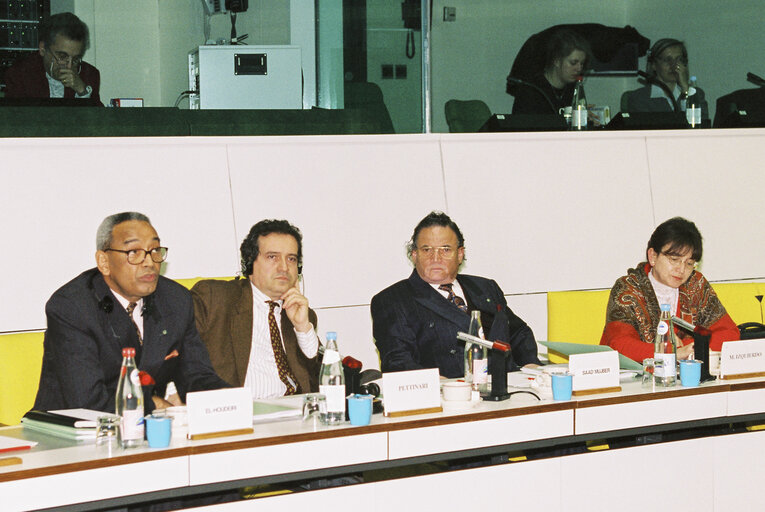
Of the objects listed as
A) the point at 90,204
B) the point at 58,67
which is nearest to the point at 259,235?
the point at 90,204

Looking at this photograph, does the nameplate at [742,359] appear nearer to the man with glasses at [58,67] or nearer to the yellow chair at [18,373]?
the yellow chair at [18,373]

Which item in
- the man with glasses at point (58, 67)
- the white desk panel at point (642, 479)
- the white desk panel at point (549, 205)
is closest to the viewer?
the white desk panel at point (642, 479)

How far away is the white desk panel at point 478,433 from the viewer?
2.29 m

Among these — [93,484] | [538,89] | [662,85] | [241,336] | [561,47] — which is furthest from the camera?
[662,85]

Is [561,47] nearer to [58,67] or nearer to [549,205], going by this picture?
[549,205]

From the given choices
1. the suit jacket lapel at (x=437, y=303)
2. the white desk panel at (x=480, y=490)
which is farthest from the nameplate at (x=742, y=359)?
the suit jacket lapel at (x=437, y=303)

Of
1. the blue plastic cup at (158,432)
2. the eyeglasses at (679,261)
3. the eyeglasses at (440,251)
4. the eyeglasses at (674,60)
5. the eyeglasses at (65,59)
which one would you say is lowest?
the blue plastic cup at (158,432)

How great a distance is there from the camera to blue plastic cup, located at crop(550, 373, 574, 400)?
2521 millimetres

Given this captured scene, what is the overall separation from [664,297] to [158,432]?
7.12 feet

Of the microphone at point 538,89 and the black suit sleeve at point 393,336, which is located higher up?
the microphone at point 538,89

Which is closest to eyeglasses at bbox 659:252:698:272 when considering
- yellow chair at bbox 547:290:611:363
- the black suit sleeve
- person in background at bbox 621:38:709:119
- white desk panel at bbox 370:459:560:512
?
yellow chair at bbox 547:290:611:363

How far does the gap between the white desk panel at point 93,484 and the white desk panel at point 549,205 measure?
2.44 meters

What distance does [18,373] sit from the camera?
2885 millimetres

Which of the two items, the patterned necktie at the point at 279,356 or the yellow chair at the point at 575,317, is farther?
the yellow chair at the point at 575,317
